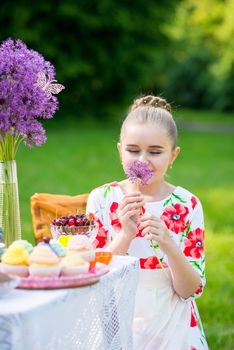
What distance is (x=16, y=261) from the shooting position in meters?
2.79

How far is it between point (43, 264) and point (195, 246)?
126 cm

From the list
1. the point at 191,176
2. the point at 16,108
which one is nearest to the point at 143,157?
the point at 16,108

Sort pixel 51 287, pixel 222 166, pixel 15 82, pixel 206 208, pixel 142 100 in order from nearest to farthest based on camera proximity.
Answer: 1. pixel 51 287
2. pixel 15 82
3. pixel 142 100
4. pixel 206 208
5. pixel 222 166

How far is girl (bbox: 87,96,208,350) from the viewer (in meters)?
3.65

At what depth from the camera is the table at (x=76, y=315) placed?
2496mm

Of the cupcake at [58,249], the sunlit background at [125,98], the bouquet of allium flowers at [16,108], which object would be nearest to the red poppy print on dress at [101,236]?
the bouquet of allium flowers at [16,108]

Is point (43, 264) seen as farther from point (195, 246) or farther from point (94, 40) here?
point (94, 40)

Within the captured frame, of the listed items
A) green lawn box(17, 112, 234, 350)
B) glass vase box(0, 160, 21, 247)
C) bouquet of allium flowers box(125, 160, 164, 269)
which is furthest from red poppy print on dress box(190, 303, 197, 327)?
green lawn box(17, 112, 234, 350)

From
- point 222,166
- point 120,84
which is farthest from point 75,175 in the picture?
point 120,84

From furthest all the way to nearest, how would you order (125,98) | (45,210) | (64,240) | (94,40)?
(125,98) < (94,40) < (45,210) < (64,240)

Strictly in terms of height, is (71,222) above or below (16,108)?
below

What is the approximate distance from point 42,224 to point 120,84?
25.7 m

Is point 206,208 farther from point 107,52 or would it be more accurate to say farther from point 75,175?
point 107,52

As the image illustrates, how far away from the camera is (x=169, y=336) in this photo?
145 inches
